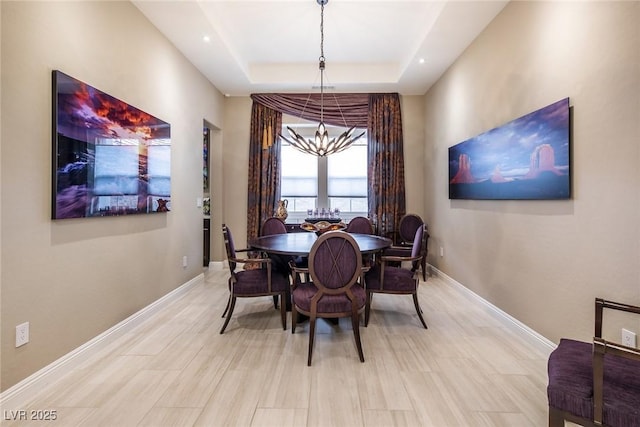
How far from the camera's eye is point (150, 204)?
3.07 meters

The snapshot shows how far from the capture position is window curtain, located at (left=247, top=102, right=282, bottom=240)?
5.32 meters

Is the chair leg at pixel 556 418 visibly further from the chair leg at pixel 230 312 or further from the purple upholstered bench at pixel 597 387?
the chair leg at pixel 230 312

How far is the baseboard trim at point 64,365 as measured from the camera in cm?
173

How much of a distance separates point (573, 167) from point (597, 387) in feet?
5.07

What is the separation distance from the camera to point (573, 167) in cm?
211

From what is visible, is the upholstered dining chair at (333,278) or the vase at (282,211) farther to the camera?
the vase at (282,211)

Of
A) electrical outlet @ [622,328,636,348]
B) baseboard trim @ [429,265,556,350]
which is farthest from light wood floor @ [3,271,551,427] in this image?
electrical outlet @ [622,328,636,348]

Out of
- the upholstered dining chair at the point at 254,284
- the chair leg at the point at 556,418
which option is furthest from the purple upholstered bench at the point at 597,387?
the upholstered dining chair at the point at 254,284

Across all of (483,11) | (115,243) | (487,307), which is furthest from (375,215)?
(115,243)

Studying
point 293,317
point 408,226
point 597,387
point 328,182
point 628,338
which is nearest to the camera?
point 597,387

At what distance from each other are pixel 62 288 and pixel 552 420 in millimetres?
2886

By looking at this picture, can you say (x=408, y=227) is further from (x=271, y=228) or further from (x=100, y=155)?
(x=100, y=155)

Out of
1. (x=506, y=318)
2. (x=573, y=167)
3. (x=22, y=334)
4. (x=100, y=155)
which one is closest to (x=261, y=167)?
(x=100, y=155)

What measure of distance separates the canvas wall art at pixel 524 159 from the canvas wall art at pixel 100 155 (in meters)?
3.40
